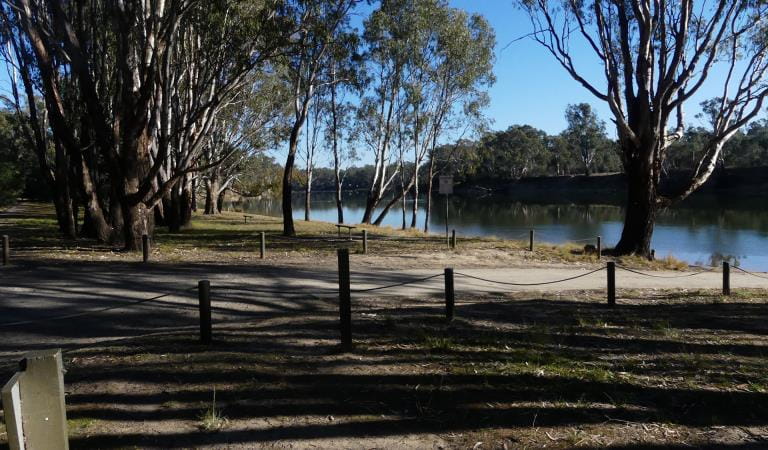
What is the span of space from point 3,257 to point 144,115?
460 centimetres

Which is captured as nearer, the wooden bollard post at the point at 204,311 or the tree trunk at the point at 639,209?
the wooden bollard post at the point at 204,311

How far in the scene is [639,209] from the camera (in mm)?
17906

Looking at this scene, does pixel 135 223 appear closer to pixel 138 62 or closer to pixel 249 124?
pixel 138 62

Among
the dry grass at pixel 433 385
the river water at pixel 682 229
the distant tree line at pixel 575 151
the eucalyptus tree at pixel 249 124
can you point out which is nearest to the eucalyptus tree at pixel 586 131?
the distant tree line at pixel 575 151

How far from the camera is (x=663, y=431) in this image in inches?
161

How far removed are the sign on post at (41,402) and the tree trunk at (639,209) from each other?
58.1 ft

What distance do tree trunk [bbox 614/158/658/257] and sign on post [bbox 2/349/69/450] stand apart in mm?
17722

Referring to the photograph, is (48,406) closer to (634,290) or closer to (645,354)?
(645,354)

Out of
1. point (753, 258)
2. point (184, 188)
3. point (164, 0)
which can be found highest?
point (164, 0)

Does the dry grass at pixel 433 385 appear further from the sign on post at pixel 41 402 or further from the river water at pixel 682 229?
the river water at pixel 682 229

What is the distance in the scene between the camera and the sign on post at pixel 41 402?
2.85 m

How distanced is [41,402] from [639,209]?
1795cm

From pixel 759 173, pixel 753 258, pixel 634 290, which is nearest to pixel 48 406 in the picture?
pixel 634 290

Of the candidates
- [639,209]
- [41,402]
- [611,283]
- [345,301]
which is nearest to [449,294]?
[345,301]
